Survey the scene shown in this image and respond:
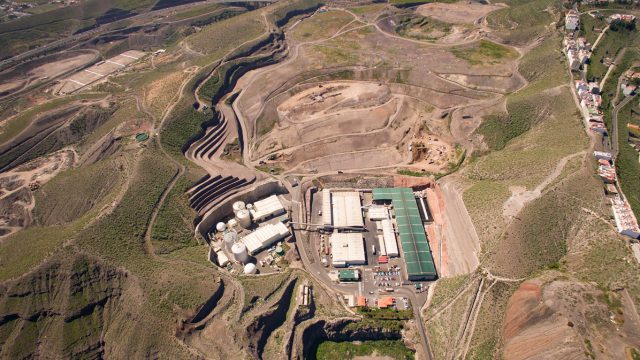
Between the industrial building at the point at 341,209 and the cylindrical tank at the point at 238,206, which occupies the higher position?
the cylindrical tank at the point at 238,206

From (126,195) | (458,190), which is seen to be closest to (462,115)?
(458,190)

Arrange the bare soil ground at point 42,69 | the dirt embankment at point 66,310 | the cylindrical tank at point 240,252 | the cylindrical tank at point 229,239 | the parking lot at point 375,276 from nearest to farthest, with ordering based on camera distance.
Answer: the dirt embankment at point 66,310, the parking lot at point 375,276, the cylindrical tank at point 240,252, the cylindrical tank at point 229,239, the bare soil ground at point 42,69

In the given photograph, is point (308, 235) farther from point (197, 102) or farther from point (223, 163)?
point (197, 102)

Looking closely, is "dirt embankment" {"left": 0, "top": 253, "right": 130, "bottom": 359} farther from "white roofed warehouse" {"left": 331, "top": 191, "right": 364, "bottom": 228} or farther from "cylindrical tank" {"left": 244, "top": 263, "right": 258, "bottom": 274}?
"white roofed warehouse" {"left": 331, "top": 191, "right": 364, "bottom": 228}

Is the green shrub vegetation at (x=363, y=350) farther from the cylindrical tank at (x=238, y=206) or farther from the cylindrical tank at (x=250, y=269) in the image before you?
the cylindrical tank at (x=238, y=206)

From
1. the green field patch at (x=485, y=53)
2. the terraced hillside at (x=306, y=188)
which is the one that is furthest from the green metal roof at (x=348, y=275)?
the green field patch at (x=485, y=53)

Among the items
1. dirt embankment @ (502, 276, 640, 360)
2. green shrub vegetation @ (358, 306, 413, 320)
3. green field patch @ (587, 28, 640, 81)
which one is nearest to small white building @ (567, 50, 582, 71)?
green field patch @ (587, 28, 640, 81)

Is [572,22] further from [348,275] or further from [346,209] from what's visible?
[348,275]
